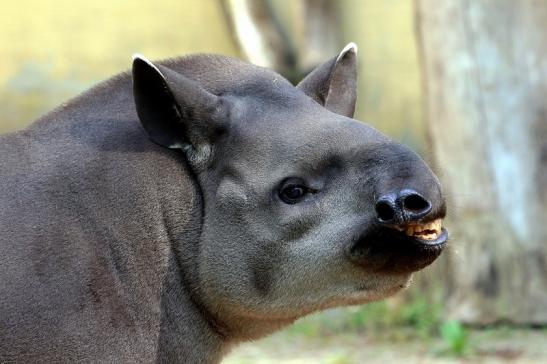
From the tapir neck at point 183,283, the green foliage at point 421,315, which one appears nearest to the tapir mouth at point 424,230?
the tapir neck at point 183,283

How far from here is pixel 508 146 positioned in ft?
30.3

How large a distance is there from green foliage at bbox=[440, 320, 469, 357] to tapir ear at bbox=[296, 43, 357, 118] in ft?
13.4

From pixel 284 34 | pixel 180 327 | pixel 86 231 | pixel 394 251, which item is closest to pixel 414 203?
pixel 394 251

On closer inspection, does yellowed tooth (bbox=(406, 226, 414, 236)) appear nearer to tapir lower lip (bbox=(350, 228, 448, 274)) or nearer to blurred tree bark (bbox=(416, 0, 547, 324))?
tapir lower lip (bbox=(350, 228, 448, 274))

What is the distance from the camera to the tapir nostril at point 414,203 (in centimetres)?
388

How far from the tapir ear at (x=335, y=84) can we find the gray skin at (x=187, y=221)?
0.31 meters

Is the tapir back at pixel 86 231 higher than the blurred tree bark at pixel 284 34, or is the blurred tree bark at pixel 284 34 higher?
the tapir back at pixel 86 231

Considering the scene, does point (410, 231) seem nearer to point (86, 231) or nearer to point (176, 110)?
point (176, 110)

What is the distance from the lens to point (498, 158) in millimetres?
9227

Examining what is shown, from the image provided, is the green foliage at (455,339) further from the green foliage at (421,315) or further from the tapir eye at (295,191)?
the tapir eye at (295,191)

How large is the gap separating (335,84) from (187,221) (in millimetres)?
931

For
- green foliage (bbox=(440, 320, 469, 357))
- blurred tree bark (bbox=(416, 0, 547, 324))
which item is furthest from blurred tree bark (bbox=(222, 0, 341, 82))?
green foliage (bbox=(440, 320, 469, 357))

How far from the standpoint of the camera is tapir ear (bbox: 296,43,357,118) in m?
4.77

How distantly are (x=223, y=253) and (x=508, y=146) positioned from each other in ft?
17.7
